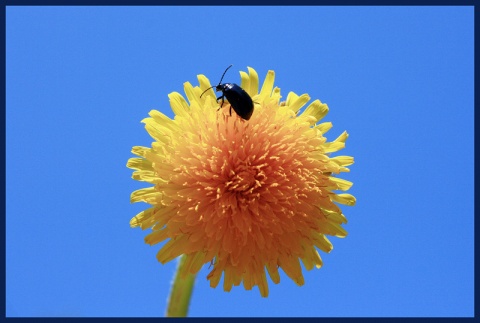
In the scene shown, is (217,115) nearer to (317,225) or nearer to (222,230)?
(222,230)

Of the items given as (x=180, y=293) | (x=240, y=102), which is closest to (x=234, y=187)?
(x=240, y=102)

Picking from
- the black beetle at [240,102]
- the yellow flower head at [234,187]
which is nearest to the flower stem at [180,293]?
the yellow flower head at [234,187]

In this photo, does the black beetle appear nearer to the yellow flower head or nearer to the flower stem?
the yellow flower head

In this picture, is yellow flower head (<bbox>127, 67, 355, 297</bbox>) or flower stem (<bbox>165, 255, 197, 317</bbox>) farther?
yellow flower head (<bbox>127, 67, 355, 297</bbox>)

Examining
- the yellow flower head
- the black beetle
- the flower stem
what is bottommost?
the flower stem

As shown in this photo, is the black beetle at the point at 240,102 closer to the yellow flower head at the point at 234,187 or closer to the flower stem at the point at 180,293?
the yellow flower head at the point at 234,187

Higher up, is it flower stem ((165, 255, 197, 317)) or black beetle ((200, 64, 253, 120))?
black beetle ((200, 64, 253, 120))

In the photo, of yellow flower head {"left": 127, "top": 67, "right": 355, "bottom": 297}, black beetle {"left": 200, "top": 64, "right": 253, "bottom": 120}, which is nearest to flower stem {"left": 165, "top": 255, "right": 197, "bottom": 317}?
yellow flower head {"left": 127, "top": 67, "right": 355, "bottom": 297}
